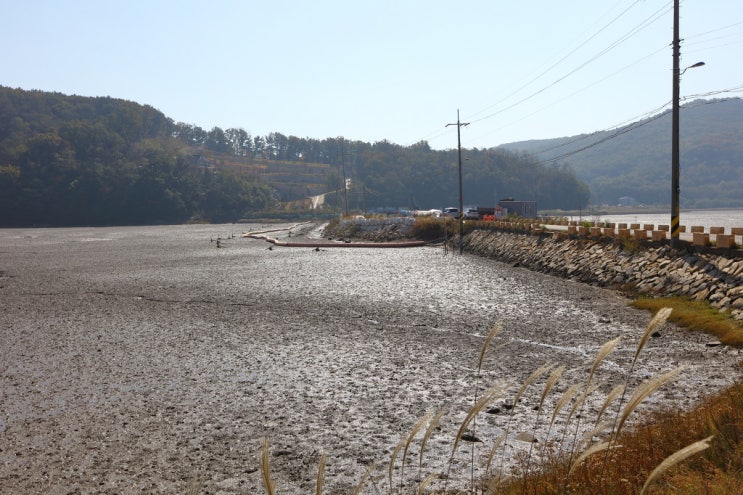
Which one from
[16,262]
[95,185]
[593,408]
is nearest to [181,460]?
[593,408]

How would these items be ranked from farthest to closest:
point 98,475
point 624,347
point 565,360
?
point 624,347
point 565,360
point 98,475

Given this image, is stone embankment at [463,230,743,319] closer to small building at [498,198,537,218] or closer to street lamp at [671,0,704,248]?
street lamp at [671,0,704,248]

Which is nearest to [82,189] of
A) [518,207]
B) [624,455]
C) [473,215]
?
[473,215]

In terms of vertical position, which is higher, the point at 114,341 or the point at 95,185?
the point at 95,185

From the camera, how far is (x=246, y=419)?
11805 mm

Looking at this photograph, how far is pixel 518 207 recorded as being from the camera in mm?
91750

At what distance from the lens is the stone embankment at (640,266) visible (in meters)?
22.2

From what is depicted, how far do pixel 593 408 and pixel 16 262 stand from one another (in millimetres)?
53121

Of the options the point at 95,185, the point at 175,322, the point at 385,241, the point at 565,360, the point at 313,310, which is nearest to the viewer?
the point at 565,360

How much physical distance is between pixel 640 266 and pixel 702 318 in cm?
973

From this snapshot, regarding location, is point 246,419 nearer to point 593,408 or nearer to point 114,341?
point 593,408

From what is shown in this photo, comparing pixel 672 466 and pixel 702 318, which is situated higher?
pixel 672 466

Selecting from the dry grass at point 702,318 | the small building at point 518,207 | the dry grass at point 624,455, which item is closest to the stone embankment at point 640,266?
the dry grass at point 702,318

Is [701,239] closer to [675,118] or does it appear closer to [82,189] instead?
[675,118]
